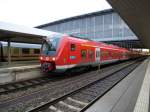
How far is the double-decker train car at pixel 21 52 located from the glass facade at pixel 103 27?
16882mm

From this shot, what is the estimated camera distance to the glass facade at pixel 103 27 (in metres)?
42.8

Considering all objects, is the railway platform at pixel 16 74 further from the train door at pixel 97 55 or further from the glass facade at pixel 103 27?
the glass facade at pixel 103 27

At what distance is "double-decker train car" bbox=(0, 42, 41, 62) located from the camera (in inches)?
914

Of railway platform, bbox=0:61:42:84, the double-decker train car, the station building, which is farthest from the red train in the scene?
the station building

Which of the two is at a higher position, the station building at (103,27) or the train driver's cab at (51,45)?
the station building at (103,27)

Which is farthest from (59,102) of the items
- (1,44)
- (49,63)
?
(1,44)

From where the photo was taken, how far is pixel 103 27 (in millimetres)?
45969

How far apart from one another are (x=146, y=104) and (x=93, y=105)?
177 cm

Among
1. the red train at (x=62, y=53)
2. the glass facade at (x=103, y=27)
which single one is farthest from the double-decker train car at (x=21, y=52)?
the glass facade at (x=103, y=27)

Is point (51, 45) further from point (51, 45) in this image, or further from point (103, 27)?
point (103, 27)

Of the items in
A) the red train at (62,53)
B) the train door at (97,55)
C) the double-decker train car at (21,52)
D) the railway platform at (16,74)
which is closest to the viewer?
the railway platform at (16,74)

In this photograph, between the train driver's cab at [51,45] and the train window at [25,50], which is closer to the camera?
the train driver's cab at [51,45]

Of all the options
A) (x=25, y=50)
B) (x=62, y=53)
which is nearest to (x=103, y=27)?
(x=25, y=50)

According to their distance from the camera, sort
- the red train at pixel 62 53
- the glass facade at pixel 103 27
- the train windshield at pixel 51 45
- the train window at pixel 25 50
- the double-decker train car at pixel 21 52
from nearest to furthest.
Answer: the red train at pixel 62 53 < the train windshield at pixel 51 45 < the double-decker train car at pixel 21 52 < the train window at pixel 25 50 < the glass facade at pixel 103 27
